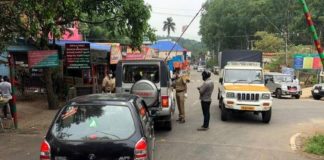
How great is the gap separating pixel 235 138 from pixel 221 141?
82 centimetres

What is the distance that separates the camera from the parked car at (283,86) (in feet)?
113

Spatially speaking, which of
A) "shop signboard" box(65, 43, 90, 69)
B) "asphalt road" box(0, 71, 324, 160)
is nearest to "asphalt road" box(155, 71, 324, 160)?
"asphalt road" box(0, 71, 324, 160)

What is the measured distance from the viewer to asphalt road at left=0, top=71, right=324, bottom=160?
10883 millimetres

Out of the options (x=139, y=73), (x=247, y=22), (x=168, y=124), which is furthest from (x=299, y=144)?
(x=247, y=22)

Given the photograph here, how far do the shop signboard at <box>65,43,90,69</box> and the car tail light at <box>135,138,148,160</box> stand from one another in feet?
49.5

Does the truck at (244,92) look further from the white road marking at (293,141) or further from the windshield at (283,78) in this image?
the windshield at (283,78)

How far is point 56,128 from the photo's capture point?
22.9ft

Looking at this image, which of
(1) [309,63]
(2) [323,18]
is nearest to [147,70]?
(1) [309,63]

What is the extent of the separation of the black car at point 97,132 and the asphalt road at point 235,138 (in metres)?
3.44

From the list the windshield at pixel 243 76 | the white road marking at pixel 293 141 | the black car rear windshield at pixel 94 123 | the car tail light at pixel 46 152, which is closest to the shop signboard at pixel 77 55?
the windshield at pixel 243 76

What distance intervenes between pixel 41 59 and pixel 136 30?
3866mm

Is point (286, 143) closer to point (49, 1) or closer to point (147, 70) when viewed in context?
point (147, 70)

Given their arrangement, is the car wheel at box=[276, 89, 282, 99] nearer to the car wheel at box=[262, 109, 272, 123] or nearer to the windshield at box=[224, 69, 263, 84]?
the windshield at box=[224, 69, 263, 84]

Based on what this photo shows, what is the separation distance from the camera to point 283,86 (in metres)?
34.4
